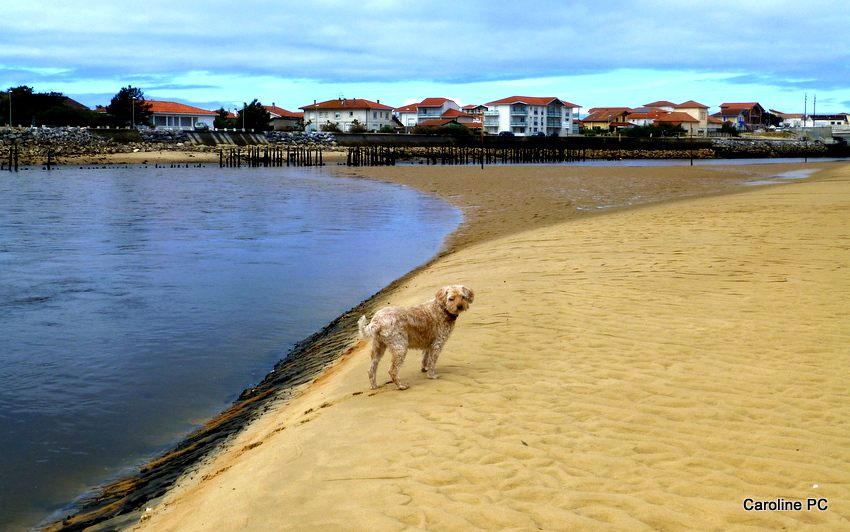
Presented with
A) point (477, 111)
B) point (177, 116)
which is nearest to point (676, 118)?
point (477, 111)

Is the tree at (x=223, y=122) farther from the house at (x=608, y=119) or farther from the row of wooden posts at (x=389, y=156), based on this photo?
the house at (x=608, y=119)

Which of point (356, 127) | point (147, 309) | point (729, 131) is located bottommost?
point (147, 309)

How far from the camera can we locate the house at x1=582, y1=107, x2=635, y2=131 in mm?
151825

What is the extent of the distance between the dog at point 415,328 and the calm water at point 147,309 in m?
2.56

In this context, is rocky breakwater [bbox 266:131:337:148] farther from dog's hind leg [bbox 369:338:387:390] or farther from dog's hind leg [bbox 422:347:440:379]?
dog's hind leg [bbox 369:338:387:390]

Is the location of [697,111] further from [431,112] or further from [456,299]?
[456,299]

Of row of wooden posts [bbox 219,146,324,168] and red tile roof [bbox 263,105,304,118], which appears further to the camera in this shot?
A: red tile roof [bbox 263,105,304,118]

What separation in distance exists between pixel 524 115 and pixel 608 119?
Result: 3146 cm

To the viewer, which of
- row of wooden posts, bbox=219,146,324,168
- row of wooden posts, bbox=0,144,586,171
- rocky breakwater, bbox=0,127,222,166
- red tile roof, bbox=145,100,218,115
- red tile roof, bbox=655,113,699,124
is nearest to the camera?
rocky breakwater, bbox=0,127,222,166

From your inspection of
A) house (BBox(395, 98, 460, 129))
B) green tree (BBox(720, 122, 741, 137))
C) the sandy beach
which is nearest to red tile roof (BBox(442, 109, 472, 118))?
house (BBox(395, 98, 460, 129))

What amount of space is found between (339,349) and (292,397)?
1661mm

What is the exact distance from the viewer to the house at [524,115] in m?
131

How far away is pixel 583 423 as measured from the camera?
5.59 metres

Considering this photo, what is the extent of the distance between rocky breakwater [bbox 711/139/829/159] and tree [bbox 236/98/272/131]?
64.9 metres
